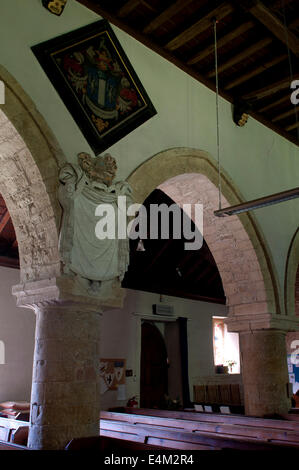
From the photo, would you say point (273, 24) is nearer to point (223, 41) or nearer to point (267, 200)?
point (223, 41)

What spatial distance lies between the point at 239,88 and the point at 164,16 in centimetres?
180

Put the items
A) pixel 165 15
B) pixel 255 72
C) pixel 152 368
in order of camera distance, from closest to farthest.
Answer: pixel 165 15
pixel 255 72
pixel 152 368

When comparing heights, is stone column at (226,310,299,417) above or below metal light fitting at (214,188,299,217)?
below

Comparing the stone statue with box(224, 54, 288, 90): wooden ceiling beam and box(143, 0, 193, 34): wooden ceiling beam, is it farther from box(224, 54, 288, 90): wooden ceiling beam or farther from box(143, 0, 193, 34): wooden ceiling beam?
box(224, 54, 288, 90): wooden ceiling beam

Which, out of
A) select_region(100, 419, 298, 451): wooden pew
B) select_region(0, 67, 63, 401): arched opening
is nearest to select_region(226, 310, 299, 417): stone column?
select_region(100, 419, 298, 451): wooden pew

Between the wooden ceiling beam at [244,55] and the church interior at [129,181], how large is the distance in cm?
2

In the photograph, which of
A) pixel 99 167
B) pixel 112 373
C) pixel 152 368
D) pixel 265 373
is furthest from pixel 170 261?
pixel 99 167

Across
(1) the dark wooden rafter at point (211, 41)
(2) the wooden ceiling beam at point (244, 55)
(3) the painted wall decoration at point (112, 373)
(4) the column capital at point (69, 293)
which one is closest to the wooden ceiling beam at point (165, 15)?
(1) the dark wooden rafter at point (211, 41)

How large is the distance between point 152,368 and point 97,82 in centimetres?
763

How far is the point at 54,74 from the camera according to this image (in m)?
4.01

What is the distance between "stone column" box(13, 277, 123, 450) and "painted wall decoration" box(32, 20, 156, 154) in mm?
1430

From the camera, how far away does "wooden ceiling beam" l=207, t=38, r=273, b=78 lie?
5.18m

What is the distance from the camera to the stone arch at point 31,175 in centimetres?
367

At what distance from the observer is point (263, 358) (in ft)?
19.5
